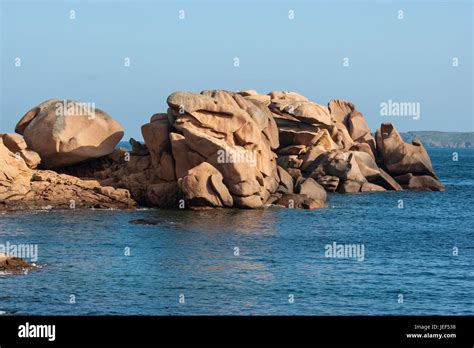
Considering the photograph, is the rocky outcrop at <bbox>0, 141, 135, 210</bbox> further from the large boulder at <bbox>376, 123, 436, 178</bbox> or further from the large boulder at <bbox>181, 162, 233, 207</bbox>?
the large boulder at <bbox>376, 123, 436, 178</bbox>

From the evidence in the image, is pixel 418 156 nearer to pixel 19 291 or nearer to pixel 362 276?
pixel 362 276

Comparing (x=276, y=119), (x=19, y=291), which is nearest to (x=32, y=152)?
(x=276, y=119)

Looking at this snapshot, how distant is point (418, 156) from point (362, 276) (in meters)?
44.3

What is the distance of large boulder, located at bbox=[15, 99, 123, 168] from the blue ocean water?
7.85m

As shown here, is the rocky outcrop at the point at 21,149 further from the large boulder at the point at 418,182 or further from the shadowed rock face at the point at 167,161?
the large boulder at the point at 418,182

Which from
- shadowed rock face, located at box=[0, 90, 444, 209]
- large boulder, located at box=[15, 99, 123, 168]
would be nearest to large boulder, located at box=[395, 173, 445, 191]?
shadowed rock face, located at box=[0, 90, 444, 209]

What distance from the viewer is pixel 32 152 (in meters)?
60.2

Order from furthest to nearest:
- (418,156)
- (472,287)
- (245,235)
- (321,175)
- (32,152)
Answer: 1. (418,156)
2. (321,175)
3. (32,152)
4. (245,235)
5. (472,287)

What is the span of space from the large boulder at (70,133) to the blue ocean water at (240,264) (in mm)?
7852

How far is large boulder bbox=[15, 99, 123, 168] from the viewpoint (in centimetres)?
6031
